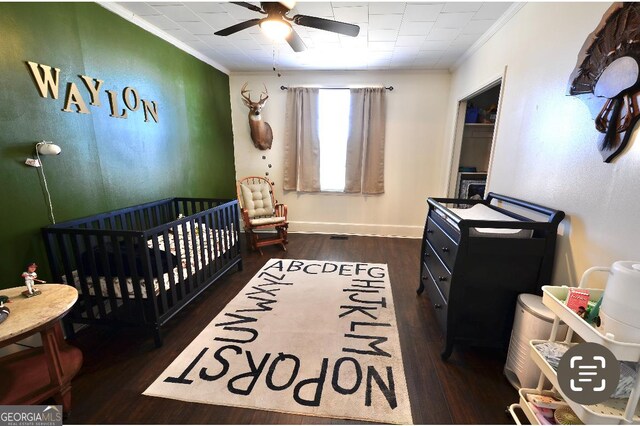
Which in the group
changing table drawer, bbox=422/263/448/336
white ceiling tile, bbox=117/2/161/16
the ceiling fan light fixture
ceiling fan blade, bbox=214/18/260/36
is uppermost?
white ceiling tile, bbox=117/2/161/16

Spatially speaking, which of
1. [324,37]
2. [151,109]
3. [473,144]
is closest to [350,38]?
[324,37]

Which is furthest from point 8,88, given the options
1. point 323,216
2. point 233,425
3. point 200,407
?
point 323,216

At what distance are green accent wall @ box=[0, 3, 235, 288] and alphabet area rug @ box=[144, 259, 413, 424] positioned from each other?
4.26 ft

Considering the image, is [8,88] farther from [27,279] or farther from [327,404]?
[327,404]

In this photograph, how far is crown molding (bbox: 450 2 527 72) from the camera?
2070 millimetres

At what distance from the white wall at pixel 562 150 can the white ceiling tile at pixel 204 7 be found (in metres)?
2.45

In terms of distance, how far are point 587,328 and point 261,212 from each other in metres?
3.61

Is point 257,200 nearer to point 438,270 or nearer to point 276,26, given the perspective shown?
point 276,26

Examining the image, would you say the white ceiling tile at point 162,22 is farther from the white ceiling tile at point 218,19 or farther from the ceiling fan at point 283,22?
the ceiling fan at point 283,22

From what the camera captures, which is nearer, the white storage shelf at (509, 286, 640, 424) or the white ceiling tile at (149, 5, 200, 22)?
the white storage shelf at (509, 286, 640, 424)

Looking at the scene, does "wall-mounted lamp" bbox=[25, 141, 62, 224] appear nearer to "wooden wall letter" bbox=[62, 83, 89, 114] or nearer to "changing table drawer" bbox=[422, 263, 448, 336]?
"wooden wall letter" bbox=[62, 83, 89, 114]

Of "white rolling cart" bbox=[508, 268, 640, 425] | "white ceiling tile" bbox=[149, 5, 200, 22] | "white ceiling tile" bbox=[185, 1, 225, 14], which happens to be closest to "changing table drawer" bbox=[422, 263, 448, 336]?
"white rolling cart" bbox=[508, 268, 640, 425]

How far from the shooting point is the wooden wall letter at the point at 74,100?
6.25ft

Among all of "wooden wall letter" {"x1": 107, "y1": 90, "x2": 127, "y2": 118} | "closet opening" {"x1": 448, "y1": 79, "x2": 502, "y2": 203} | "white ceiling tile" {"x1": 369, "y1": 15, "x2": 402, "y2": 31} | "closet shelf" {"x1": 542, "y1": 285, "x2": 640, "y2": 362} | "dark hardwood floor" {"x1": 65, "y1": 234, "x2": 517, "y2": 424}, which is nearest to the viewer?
"closet shelf" {"x1": 542, "y1": 285, "x2": 640, "y2": 362}
